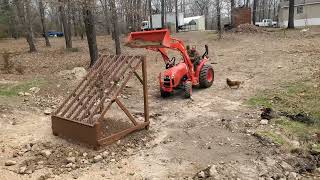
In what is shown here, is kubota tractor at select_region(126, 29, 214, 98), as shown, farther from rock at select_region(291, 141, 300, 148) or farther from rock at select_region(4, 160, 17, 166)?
rock at select_region(4, 160, 17, 166)

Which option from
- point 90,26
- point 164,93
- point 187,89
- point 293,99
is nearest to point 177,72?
point 187,89

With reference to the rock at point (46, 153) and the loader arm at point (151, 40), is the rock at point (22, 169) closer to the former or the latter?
the rock at point (46, 153)

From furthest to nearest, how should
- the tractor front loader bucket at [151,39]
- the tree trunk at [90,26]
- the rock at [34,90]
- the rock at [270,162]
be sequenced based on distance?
the tree trunk at [90,26] → the rock at [34,90] → the tractor front loader bucket at [151,39] → the rock at [270,162]

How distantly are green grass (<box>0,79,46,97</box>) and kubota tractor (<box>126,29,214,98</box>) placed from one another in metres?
3.69

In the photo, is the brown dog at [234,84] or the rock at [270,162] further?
the brown dog at [234,84]

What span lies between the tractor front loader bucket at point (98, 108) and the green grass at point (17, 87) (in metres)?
3.75

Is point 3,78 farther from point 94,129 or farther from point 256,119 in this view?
point 256,119

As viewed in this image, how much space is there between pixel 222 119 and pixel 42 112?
4.19 m

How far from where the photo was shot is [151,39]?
902 centimetres

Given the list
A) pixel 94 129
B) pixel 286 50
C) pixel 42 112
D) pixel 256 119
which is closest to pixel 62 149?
pixel 94 129

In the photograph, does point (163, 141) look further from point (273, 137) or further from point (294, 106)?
point (294, 106)

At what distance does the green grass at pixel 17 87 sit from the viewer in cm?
1039

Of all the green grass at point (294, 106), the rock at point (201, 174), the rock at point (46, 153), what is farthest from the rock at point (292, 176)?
the rock at point (46, 153)

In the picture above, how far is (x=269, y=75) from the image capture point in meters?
12.4
